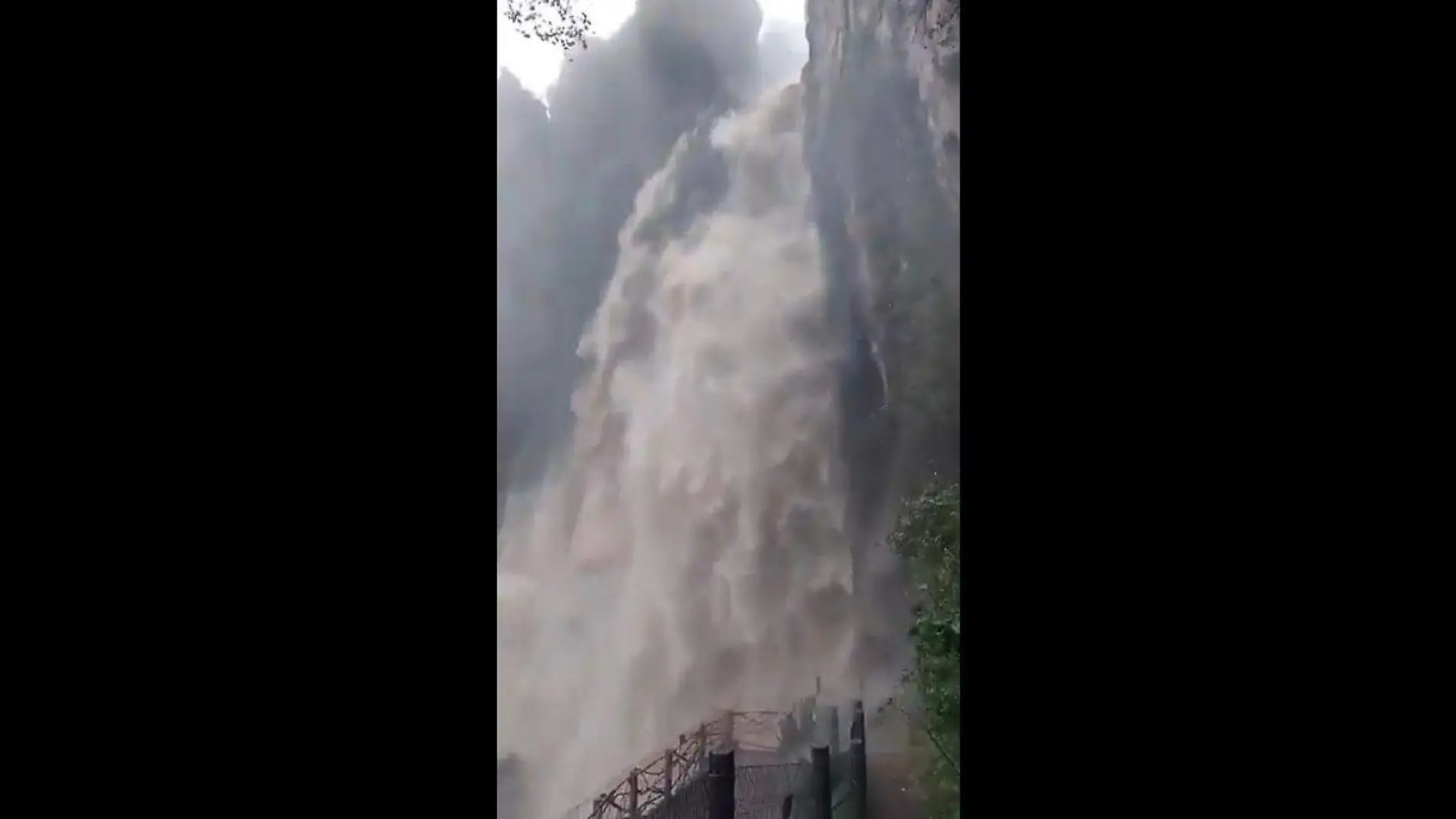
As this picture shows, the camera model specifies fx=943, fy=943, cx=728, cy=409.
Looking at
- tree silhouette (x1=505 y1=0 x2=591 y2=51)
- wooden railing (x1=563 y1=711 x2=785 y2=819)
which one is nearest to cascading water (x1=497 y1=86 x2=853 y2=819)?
wooden railing (x1=563 y1=711 x2=785 y2=819)

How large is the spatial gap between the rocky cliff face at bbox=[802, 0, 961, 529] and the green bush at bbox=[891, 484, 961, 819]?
0.24ft

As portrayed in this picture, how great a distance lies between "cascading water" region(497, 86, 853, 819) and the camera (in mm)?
1222

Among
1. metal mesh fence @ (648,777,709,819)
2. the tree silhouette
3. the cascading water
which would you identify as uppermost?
the tree silhouette

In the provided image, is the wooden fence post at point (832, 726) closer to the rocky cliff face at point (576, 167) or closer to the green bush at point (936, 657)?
the green bush at point (936, 657)

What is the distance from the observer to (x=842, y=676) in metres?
1.27

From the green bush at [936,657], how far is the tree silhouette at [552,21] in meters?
0.78

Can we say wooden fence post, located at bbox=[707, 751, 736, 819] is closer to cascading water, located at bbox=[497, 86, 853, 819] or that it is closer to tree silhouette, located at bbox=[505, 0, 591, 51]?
cascading water, located at bbox=[497, 86, 853, 819]
